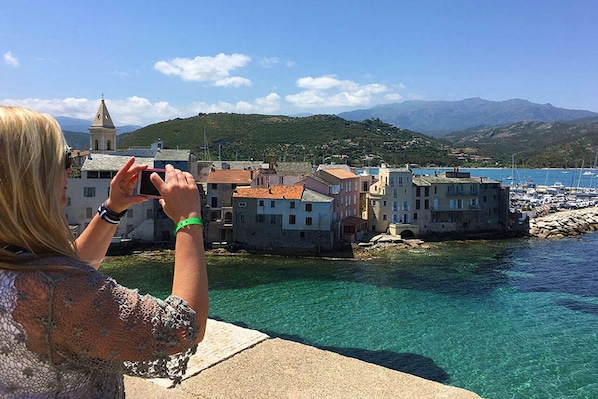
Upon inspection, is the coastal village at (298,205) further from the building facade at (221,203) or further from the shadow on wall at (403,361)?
the shadow on wall at (403,361)

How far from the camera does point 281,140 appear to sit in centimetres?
12362

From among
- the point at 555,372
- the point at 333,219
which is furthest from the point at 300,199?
the point at 555,372

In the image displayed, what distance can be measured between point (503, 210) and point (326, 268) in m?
27.3

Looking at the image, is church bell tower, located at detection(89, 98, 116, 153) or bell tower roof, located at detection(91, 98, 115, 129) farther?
bell tower roof, located at detection(91, 98, 115, 129)

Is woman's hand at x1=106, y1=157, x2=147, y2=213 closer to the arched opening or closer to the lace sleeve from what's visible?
the lace sleeve

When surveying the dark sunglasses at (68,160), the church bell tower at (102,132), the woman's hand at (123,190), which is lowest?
the woman's hand at (123,190)

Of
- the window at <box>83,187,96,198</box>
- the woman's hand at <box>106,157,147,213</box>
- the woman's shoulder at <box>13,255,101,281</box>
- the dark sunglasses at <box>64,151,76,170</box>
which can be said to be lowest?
the window at <box>83,187,96,198</box>

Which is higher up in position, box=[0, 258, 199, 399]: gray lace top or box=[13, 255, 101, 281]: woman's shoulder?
box=[13, 255, 101, 281]: woman's shoulder

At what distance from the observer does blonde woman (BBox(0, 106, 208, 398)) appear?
5.48 feet

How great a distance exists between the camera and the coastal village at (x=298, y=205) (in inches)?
1564

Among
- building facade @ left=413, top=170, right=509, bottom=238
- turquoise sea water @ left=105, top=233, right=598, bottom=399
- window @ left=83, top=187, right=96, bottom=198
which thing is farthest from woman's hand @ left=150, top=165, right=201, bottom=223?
building facade @ left=413, top=170, right=509, bottom=238

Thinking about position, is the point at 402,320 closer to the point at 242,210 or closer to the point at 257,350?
the point at 257,350

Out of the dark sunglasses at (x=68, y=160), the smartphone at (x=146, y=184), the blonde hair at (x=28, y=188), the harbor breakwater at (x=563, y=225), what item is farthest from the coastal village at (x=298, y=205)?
the blonde hair at (x=28, y=188)

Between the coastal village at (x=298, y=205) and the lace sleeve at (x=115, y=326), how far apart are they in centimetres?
3724
